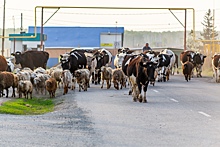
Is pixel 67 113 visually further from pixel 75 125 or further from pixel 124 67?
pixel 124 67

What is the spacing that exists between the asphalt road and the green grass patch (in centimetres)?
81

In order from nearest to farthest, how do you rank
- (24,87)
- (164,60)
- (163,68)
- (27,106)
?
(27,106)
(24,87)
(163,68)
(164,60)

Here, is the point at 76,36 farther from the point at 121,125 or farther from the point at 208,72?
the point at 121,125

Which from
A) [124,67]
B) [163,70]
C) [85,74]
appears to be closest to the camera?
[124,67]

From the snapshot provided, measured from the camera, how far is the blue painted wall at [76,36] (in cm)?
9634

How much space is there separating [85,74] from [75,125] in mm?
14195

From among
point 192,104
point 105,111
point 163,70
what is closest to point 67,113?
point 105,111

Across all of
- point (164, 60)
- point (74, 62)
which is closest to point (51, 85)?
point (74, 62)

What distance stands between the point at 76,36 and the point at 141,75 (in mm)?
74382

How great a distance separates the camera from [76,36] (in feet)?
321

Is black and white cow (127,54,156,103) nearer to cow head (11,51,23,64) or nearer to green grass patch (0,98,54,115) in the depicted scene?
green grass patch (0,98,54,115)

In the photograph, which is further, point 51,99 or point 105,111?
point 51,99

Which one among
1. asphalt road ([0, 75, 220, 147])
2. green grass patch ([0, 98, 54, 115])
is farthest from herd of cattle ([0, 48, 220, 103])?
asphalt road ([0, 75, 220, 147])

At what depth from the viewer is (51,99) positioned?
27844 millimetres
